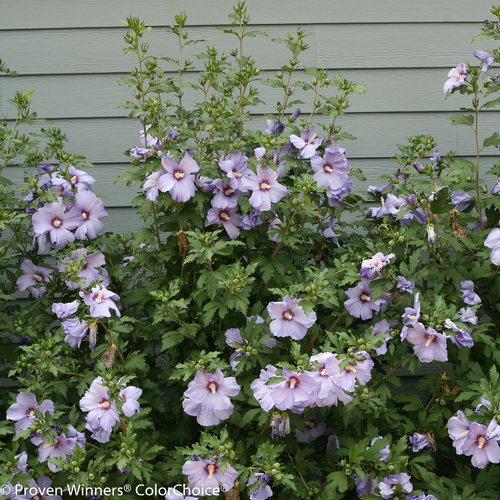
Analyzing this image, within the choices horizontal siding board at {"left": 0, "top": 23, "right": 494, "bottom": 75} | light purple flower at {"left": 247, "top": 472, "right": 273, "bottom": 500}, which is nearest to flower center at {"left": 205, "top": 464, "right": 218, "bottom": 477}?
light purple flower at {"left": 247, "top": 472, "right": 273, "bottom": 500}

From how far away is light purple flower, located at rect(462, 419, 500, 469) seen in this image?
199cm

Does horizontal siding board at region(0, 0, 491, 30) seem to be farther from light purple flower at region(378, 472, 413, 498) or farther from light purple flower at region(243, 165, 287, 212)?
light purple flower at region(378, 472, 413, 498)

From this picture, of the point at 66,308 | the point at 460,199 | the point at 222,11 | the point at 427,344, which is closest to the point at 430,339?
the point at 427,344

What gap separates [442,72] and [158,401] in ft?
7.20

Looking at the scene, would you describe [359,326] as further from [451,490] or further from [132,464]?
[132,464]

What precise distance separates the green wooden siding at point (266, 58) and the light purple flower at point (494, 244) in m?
1.15

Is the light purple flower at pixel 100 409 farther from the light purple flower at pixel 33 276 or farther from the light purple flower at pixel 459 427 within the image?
the light purple flower at pixel 459 427

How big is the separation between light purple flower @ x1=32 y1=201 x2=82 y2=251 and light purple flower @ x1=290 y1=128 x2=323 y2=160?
875 millimetres

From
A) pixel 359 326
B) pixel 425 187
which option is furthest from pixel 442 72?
pixel 359 326

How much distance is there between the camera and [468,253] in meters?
2.40

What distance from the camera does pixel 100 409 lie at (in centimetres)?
200

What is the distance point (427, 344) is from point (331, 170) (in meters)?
0.74

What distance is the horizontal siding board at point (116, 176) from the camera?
322 centimetres

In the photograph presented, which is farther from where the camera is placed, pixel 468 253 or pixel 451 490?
pixel 468 253
